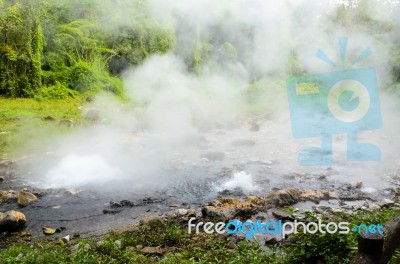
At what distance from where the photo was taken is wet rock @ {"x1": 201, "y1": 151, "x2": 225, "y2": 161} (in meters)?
6.54

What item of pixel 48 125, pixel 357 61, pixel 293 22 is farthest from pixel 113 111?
pixel 293 22

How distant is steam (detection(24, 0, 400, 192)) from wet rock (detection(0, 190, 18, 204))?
651 millimetres

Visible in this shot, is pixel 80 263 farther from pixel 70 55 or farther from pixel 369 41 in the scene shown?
pixel 369 41

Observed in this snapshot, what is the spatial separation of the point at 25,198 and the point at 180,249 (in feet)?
8.24

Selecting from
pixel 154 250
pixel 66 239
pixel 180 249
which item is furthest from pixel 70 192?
pixel 180 249

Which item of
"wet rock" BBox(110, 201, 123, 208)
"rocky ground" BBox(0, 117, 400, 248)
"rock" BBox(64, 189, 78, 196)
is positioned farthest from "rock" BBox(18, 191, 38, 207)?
"wet rock" BBox(110, 201, 123, 208)

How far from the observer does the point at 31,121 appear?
28.3 ft

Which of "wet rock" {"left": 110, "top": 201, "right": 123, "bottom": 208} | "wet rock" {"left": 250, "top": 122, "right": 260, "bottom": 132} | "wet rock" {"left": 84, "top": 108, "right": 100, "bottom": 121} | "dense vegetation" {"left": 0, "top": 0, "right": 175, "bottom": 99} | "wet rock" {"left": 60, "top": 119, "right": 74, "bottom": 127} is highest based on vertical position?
"dense vegetation" {"left": 0, "top": 0, "right": 175, "bottom": 99}

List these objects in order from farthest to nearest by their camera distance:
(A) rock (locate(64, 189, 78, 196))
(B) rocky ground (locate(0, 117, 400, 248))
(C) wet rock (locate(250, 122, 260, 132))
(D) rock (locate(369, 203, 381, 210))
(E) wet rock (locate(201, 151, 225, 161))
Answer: (C) wet rock (locate(250, 122, 260, 132)) → (E) wet rock (locate(201, 151, 225, 161)) → (A) rock (locate(64, 189, 78, 196)) → (D) rock (locate(369, 203, 381, 210)) → (B) rocky ground (locate(0, 117, 400, 248))

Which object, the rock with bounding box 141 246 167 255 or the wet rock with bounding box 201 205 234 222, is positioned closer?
the rock with bounding box 141 246 167 255

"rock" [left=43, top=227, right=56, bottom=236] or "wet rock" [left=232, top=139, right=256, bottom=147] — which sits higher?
"wet rock" [left=232, top=139, right=256, bottom=147]

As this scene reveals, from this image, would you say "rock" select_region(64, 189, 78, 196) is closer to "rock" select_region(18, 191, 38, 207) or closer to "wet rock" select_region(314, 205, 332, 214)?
"rock" select_region(18, 191, 38, 207)

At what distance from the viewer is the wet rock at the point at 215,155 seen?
654cm

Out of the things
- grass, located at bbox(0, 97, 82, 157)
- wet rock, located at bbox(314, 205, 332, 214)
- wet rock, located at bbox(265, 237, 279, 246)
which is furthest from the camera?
grass, located at bbox(0, 97, 82, 157)
